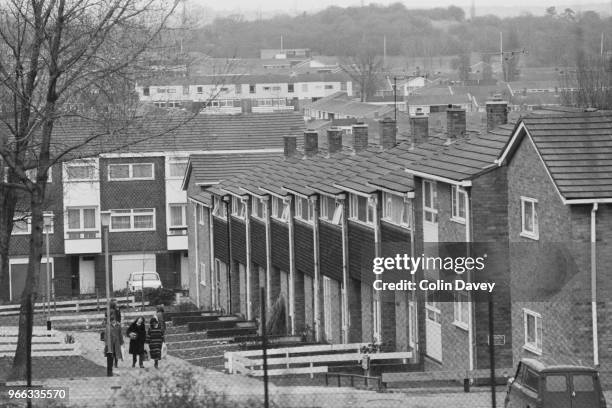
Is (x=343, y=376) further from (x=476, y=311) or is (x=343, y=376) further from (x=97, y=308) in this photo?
(x=97, y=308)

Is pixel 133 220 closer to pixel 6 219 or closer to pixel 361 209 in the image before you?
pixel 361 209

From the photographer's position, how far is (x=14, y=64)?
27.0 m

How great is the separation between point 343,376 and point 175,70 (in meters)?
7.03

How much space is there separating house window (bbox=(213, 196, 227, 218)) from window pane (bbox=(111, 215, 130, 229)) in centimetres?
1485

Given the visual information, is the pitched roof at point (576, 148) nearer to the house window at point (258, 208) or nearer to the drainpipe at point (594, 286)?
the drainpipe at point (594, 286)

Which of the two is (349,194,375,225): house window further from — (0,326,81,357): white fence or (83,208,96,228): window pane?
(83,208,96,228): window pane

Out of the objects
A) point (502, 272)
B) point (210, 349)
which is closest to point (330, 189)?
point (210, 349)

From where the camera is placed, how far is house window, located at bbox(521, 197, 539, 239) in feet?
89.4

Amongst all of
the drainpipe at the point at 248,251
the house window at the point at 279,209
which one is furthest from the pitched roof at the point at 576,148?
the drainpipe at the point at 248,251

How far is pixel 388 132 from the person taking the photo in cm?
4156

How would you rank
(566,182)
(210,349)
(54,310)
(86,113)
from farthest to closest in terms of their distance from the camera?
(54,310)
(210,349)
(86,113)
(566,182)

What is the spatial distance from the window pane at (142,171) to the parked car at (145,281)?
443 cm

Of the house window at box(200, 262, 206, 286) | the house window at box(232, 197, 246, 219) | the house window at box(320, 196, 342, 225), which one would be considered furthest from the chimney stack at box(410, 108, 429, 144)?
the house window at box(200, 262, 206, 286)

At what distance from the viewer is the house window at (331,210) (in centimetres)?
3700
